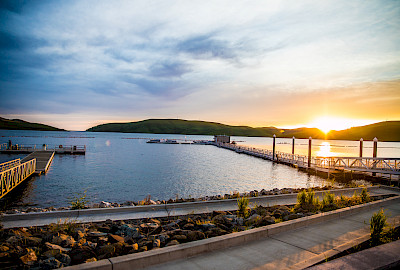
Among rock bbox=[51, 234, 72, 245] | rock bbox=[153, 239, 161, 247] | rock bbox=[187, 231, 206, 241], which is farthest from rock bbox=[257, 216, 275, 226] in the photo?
rock bbox=[51, 234, 72, 245]

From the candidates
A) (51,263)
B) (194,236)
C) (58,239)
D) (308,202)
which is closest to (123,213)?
(58,239)

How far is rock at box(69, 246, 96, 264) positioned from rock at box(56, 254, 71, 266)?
0.09 metres

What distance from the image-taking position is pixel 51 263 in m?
4.11

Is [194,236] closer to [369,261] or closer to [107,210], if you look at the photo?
[369,261]

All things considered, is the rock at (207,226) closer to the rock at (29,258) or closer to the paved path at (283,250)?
the paved path at (283,250)

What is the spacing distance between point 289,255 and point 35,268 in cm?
434

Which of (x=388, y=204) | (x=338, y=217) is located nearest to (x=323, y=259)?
(x=338, y=217)

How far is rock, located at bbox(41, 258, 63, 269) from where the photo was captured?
4051 millimetres

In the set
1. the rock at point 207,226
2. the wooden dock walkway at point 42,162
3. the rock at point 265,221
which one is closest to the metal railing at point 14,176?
the wooden dock walkway at point 42,162

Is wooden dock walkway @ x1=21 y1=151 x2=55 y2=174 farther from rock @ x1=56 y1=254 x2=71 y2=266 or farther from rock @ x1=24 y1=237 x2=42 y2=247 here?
rock @ x1=56 y1=254 x2=71 y2=266

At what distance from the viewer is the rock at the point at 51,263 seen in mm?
4051

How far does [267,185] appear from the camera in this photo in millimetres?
22734

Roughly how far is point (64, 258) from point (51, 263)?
32 centimetres

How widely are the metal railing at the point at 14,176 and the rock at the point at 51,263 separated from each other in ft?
51.1
